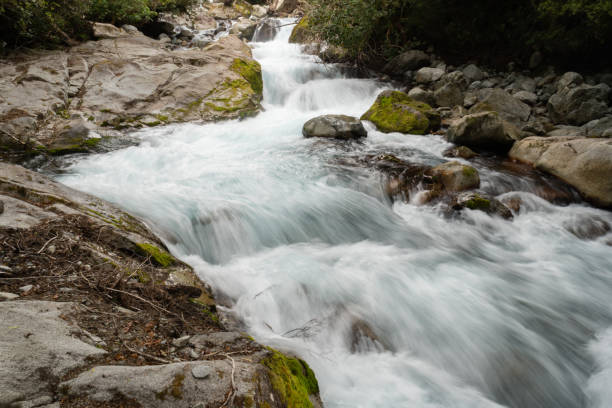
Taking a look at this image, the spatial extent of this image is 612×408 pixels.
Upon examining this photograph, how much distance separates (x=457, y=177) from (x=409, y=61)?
8746mm

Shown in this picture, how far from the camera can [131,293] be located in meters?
2.03

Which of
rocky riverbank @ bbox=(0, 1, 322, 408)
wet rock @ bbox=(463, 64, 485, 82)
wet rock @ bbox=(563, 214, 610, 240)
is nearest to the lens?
rocky riverbank @ bbox=(0, 1, 322, 408)

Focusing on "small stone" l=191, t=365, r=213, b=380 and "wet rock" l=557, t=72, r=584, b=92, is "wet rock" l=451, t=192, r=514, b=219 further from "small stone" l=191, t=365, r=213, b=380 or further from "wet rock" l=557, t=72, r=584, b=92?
"wet rock" l=557, t=72, r=584, b=92

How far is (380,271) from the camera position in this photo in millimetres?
3922

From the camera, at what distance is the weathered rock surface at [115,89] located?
6.50 meters

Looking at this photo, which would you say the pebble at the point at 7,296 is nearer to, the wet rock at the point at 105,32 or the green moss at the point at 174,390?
the green moss at the point at 174,390

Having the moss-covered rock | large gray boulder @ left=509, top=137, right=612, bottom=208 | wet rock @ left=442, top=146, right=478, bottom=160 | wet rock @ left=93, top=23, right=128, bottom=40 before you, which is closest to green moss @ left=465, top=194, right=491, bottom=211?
large gray boulder @ left=509, top=137, right=612, bottom=208

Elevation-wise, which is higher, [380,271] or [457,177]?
[457,177]

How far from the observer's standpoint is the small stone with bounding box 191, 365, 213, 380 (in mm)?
1312

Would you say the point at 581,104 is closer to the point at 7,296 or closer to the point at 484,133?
the point at 484,133

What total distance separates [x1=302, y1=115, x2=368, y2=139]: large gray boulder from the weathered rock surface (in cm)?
257

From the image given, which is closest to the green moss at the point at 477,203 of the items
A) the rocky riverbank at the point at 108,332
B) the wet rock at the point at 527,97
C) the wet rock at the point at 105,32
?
the rocky riverbank at the point at 108,332

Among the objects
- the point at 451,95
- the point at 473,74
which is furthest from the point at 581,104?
the point at 473,74

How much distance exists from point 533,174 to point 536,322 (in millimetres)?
3889
